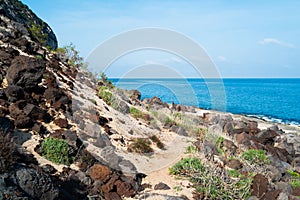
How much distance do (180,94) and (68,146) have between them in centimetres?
1622

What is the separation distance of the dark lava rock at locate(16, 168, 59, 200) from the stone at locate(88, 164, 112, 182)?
7.54 ft

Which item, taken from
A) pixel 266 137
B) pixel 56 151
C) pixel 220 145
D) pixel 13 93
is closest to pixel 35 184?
pixel 56 151

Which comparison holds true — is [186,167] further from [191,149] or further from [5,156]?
[5,156]

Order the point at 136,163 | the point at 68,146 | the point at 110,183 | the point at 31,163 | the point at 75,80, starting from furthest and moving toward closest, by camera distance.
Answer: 1. the point at 75,80
2. the point at 136,163
3. the point at 68,146
4. the point at 110,183
5. the point at 31,163

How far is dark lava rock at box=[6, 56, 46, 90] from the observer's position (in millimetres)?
12086

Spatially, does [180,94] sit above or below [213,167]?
above

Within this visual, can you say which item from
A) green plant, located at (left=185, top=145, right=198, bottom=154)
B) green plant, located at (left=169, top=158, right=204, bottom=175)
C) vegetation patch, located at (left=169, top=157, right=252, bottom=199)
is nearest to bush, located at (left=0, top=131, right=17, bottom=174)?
vegetation patch, located at (left=169, top=157, right=252, bottom=199)

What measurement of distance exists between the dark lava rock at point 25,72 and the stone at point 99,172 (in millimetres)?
4651

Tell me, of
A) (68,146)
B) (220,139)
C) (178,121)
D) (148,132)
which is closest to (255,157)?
(220,139)

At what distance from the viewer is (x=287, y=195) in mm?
10430

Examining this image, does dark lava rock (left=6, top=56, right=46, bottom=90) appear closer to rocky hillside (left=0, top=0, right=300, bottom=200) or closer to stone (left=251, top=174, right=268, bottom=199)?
rocky hillside (left=0, top=0, right=300, bottom=200)

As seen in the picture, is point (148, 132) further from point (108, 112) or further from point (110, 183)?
point (110, 183)

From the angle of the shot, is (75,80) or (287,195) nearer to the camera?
(287,195)

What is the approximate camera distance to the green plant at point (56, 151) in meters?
9.73
